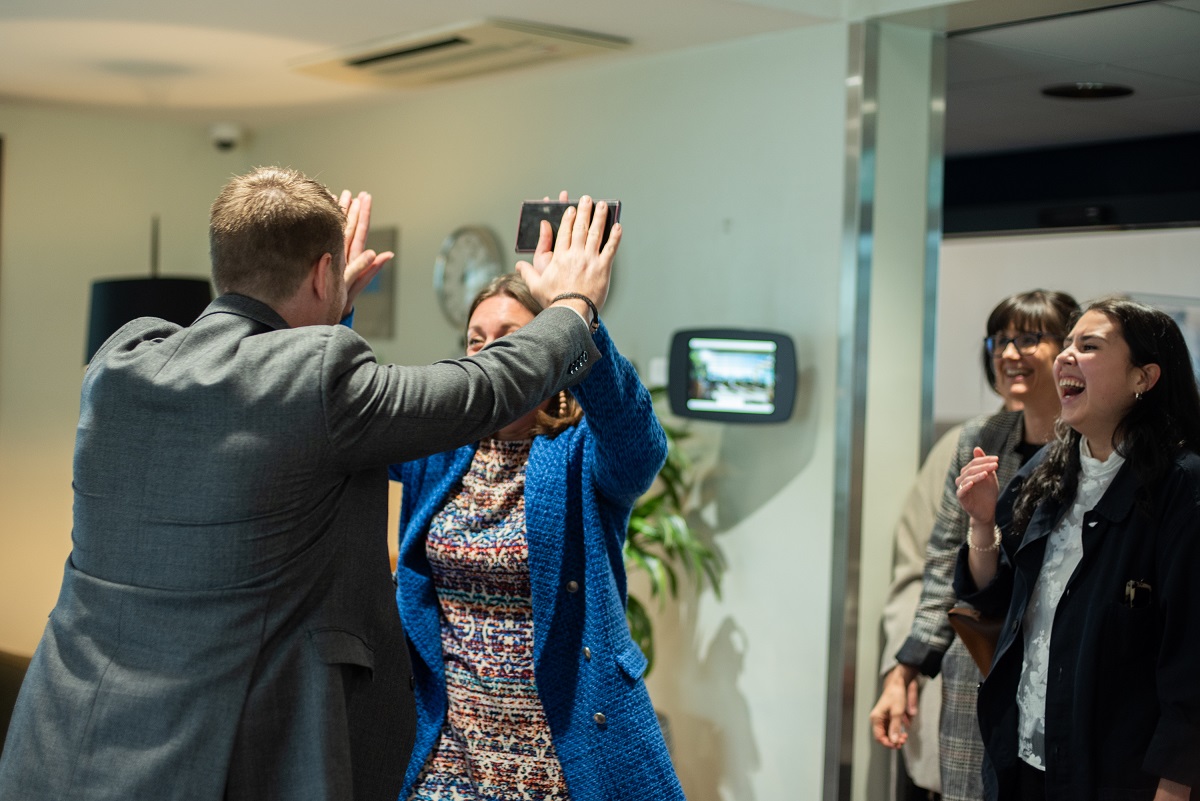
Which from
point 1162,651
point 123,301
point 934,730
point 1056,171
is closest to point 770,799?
point 934,730

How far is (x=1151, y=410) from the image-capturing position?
2.35m

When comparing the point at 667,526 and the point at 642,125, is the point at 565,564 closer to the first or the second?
the point at 667,526

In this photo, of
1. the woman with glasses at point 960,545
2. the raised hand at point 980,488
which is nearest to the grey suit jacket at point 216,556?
the raised hand at point 980,488

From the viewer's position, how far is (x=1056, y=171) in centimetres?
541

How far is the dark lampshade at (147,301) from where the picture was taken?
4.29 m

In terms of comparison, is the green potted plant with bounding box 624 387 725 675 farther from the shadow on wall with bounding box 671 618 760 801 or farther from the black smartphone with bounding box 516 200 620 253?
the black smartphone with bounding box 516 200 620 253

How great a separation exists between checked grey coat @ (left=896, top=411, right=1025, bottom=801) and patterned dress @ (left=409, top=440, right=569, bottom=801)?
1360 millimetres

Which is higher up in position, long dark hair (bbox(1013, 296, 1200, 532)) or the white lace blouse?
long dark hair (bbox(1013, 296, 1200, 532))

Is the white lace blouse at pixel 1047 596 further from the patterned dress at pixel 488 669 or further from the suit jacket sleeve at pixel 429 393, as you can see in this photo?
the suit jacket sleeve at pixel 429 393

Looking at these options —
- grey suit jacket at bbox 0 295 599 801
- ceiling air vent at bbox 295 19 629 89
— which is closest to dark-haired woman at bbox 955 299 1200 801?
grey suit jacket at bbox 0 295 599 801

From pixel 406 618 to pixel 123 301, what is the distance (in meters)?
2.57

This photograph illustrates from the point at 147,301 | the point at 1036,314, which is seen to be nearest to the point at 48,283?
the point at 147,301

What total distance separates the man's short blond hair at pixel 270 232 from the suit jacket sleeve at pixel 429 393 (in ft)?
0.40

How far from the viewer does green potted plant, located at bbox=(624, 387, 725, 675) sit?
3914 millimetres
